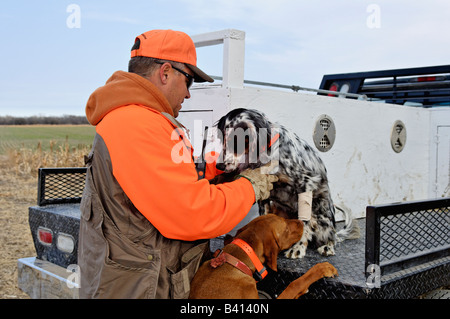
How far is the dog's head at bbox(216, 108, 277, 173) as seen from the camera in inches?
113

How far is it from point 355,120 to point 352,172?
0.56 m

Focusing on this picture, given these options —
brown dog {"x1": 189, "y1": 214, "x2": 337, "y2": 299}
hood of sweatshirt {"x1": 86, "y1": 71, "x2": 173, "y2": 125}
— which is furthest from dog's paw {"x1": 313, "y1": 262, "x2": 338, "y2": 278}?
hood of sweatshirt {"x1": 86, "y1": 71, "x2": 173, "y2": 125}

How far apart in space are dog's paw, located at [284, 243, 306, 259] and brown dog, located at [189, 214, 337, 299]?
8.2 inches

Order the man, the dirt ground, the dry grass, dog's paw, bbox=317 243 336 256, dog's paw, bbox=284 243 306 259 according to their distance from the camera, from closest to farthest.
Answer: the man
dog's paw, bbox=284 243 306 259
dog's paw, bbox=317 243 336 256
the dirt ground
the dry grass

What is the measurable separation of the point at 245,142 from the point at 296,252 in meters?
0.82

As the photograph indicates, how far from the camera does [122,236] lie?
203 cm

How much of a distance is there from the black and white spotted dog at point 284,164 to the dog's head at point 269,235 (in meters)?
0.32

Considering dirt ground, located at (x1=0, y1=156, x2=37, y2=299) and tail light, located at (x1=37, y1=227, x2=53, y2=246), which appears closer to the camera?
tail light, located at (x1=37, y1=227, x2=53, y2=246)

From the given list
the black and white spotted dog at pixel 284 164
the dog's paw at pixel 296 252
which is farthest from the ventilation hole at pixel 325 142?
the dog's paw at pixel 296 252

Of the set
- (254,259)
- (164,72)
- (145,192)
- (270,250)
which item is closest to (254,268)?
(254,259)

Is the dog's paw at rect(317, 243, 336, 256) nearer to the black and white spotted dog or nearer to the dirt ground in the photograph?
the black and white spotted dog

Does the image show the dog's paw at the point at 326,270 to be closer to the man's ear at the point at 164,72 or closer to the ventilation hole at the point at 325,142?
the man's ear at the point at 164,72
